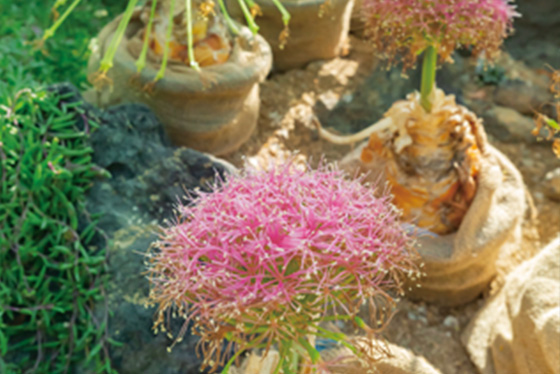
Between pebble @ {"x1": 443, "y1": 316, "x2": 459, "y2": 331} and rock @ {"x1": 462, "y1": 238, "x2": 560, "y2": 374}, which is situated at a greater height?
rock @ {"x1": 462, "y1": 238, "x2": 560, "y2": 374}

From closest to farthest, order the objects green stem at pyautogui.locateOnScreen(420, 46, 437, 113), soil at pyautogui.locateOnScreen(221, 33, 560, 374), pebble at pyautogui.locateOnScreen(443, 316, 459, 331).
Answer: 1. green stem at pyautogui.locateOnScreen(420, 46, 437, 113)
2. pebble at pyautogui.locateOnScreen(443, 316, 459, 331)
3. soil at pyautogui.locateOnScreen(221, 33, 560, 374)

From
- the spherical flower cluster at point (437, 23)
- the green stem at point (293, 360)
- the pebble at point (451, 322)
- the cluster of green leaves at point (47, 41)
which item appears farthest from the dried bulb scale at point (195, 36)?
the green stem at point (293, 360)

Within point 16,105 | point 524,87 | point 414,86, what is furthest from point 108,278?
point 524,87

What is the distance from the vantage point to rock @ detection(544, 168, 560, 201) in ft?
6.44

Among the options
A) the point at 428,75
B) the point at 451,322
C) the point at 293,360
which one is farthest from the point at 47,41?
the point at 293,360

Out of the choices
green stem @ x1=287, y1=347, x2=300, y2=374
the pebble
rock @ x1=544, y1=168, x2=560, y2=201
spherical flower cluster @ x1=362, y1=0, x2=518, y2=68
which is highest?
spherical flower cluster @ x1=362, y1=0, x2=518, y2=68

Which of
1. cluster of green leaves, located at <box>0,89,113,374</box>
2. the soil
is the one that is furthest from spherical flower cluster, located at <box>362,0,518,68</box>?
cluster of green leaves, located at <box>0,89,113,374</box>

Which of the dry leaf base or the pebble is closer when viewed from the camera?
the pebble

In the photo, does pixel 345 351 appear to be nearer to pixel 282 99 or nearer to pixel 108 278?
pixel 108 278

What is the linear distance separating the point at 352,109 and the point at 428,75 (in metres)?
0.82

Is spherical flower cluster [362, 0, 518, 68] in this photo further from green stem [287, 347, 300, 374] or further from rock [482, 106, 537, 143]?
rock [482, 106, 537, 143]

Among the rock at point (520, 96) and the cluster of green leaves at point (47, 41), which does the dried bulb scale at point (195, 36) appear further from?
the rock at point (520, 96)

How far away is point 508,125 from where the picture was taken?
222cm

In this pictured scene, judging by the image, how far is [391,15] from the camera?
1.23m
